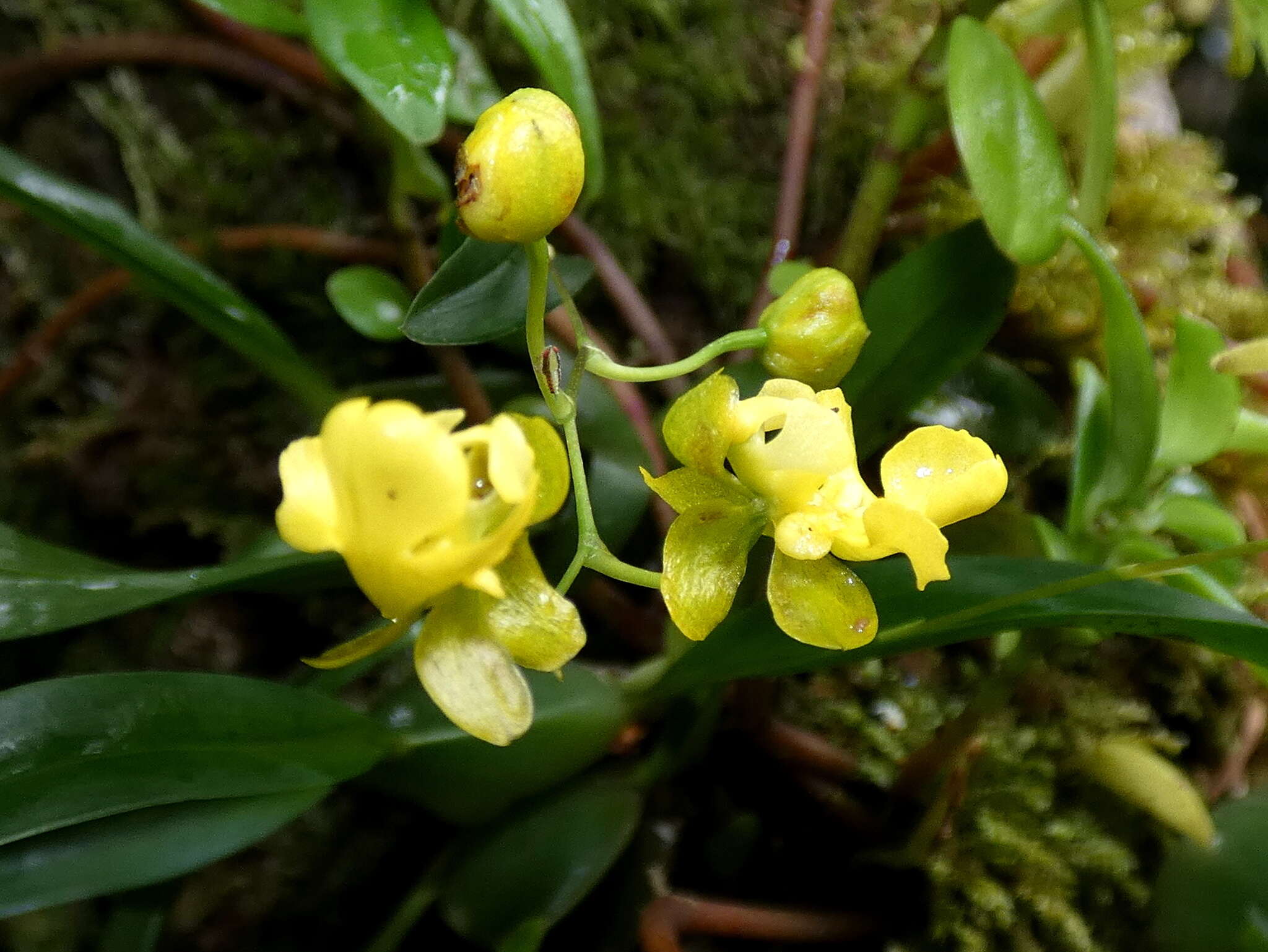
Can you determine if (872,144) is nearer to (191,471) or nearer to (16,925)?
(191,471)

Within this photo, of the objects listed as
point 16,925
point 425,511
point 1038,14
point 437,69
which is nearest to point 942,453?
point 425,511

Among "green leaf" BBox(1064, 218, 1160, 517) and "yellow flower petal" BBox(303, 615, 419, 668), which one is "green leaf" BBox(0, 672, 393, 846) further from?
"green leaf" BBox(1064, 218, 1160, 517)

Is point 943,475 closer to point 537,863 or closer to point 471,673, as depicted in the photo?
point 471,673

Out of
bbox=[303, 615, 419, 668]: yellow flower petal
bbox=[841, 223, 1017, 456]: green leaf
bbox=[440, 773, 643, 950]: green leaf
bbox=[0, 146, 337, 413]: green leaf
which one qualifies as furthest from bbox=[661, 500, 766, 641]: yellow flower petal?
bbox=[0, 146, 337, 413]: green leaf

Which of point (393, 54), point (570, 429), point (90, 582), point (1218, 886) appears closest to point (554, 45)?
point (393, 54)

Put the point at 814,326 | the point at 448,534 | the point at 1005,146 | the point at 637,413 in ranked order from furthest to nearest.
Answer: the point at 637,413, the point at 1005,146, the point at 814,326, the point at 448,534

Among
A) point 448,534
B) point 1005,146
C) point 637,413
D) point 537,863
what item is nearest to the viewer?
point 448,534
